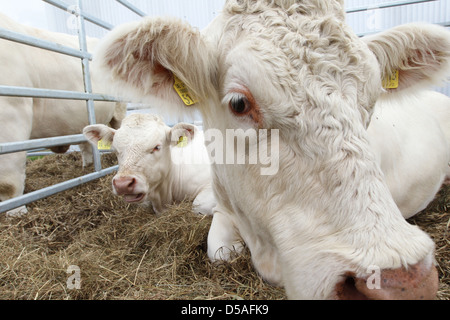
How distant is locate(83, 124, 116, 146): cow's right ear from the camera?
3.44 meters

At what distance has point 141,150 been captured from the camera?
3225mm

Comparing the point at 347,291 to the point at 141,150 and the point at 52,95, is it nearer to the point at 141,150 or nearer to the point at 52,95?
the point at 141,150

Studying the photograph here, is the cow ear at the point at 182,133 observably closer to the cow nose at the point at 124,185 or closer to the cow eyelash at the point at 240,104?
the cow nose at the point at 124,185

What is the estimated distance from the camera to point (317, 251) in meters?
1.12

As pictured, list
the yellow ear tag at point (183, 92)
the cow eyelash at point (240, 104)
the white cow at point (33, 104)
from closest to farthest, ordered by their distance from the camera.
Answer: the cow eyelash at point (240, 104)
the yellow ear tag at point (183, 92)
the white cow at point (33, 104)

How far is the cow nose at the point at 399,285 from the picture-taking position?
0.96 m

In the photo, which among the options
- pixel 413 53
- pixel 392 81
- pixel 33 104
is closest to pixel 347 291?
pixel 392 81

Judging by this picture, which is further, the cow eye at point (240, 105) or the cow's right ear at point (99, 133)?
the cow's right ear at point (99, 133)

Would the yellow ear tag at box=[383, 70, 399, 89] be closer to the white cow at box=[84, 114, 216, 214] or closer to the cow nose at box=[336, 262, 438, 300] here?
the cow nose at box=[336, 262, 438, 300]

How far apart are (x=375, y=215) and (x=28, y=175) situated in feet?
18.9

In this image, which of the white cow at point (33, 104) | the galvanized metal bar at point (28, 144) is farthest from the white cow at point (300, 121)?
the galvanized metal bar at point (28, 144)

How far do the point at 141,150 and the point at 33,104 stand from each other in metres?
1.64

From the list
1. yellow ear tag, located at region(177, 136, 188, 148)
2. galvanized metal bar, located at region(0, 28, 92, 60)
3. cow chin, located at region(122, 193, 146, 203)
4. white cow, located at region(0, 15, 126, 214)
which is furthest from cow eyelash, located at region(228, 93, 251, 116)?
galvanized metal bar, located at region(0, 28, 92, 60)
